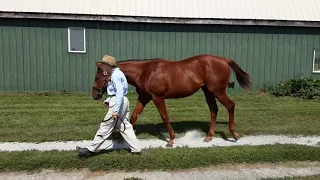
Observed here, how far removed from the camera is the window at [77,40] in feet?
44.8

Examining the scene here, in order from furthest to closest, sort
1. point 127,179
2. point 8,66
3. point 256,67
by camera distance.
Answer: point 256,67 → point 8,66 → point 127,179

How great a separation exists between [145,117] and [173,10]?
6.37 metres

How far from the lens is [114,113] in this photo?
5.41m

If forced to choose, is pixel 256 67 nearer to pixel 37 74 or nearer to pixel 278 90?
pixel 278 90

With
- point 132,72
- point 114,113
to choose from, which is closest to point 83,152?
point 114,113

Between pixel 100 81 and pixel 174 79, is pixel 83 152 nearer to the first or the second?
pixel 100 81

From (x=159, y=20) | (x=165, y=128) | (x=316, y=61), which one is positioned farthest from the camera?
(x=316, y=61)

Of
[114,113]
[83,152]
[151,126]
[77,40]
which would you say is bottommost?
[151,126]

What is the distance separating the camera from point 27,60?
44.5ft

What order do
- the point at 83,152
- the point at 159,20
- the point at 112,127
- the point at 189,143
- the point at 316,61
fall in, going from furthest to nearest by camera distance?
1. the point at 316,61
2. the point at 159,20
3. the point at 189,143
4. the point at 112,127
5. the point at 83,152

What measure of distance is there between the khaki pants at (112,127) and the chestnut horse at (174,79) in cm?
92

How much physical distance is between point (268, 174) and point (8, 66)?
1153 centimetres

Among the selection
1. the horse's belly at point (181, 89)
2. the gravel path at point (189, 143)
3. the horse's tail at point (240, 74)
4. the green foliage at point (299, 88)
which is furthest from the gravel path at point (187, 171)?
the green foliage at point (299, 88)

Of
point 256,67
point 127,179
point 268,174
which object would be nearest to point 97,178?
point 127,179
